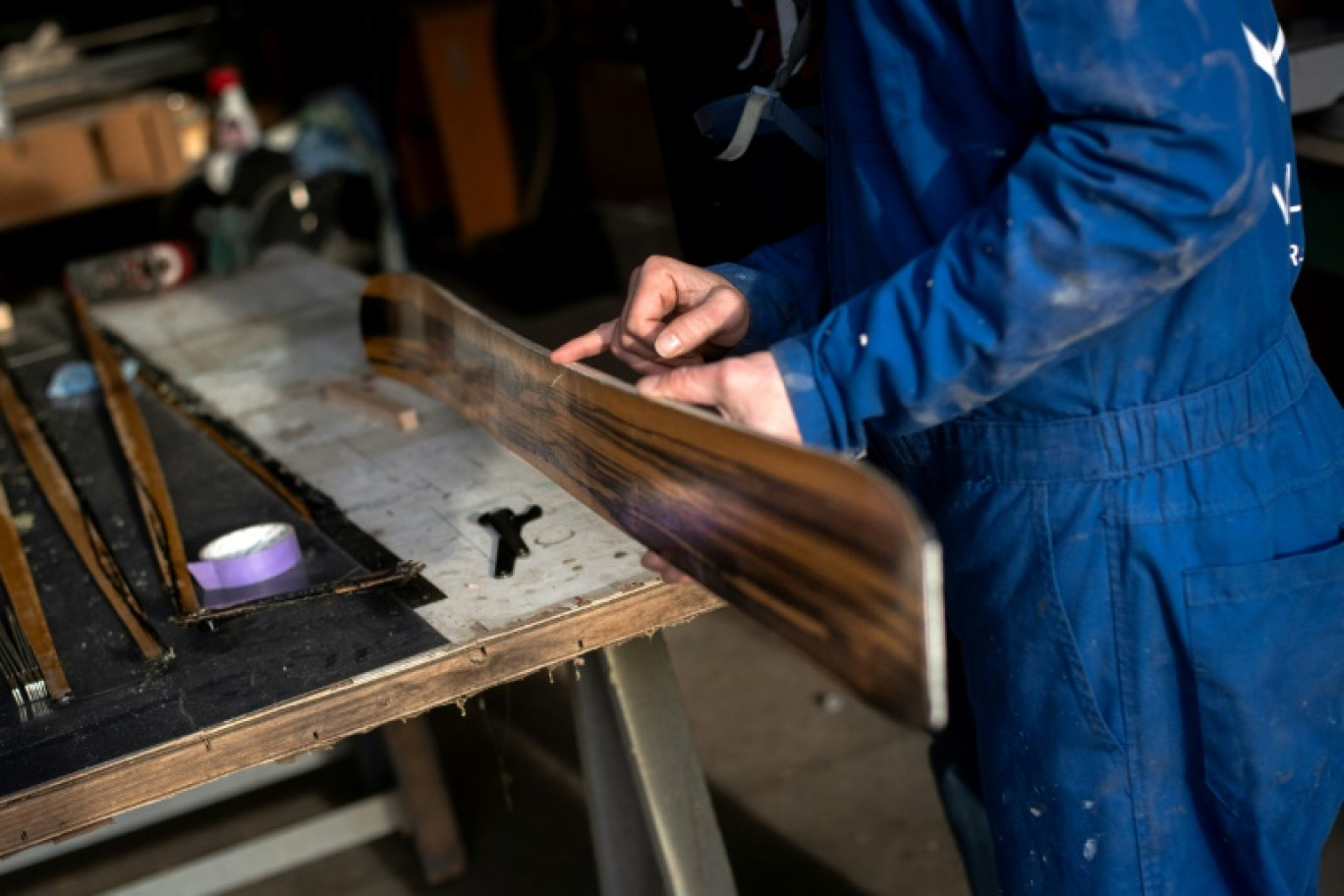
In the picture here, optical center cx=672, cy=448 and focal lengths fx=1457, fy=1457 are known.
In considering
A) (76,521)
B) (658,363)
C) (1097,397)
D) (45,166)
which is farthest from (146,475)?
(45,166)

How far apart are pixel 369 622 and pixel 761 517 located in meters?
0.54

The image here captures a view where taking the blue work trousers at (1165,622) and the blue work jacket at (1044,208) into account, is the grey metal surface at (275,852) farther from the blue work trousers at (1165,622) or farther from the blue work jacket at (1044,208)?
the blue work jacket at (1044,208)

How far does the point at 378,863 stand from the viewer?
8.64ft

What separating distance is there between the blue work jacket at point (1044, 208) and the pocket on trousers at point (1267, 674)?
167mm

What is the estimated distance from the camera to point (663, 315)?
1.34 m

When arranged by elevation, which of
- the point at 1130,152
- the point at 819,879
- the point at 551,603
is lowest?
the point at 819,879

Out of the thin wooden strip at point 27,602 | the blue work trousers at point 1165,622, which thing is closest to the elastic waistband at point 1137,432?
the blue work trousers at point 1165,622

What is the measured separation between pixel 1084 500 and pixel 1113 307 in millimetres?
188

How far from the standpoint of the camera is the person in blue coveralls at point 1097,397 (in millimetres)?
986

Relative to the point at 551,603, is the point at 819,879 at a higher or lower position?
lower

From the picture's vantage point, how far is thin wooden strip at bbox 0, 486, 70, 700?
4.64 ft

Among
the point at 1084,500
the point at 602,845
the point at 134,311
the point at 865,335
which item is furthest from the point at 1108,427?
the point at 134,311

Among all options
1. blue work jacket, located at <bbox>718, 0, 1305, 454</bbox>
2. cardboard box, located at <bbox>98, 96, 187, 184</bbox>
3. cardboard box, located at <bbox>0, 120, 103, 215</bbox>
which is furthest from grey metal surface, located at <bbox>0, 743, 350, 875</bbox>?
cardboard box, located at <bbox>98, 96, 187, 184</bbox>

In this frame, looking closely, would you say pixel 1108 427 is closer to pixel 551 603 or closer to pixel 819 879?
pixel 551 603
